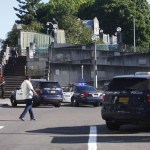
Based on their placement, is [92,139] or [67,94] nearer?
[92,139]

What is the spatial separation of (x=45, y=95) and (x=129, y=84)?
17398 mm

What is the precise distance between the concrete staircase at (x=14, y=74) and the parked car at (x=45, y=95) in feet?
34.2

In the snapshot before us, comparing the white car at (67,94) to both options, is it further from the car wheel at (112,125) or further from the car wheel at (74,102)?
the car wheel at (112,125)

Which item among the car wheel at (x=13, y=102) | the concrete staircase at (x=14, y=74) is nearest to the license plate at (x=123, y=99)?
the car wheel at (x=13, y=102)

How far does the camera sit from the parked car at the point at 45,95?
115 ft

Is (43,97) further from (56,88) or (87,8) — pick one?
(87,8)

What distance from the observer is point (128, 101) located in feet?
57.8

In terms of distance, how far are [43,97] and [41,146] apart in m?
20.6

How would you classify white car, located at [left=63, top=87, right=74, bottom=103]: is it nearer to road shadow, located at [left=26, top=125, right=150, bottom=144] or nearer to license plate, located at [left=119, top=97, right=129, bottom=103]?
road shadow, located at [left=26, top=125, right=150, bottom=144]

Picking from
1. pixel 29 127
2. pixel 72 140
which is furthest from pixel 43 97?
pixel 72 140

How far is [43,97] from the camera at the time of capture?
34844 mm

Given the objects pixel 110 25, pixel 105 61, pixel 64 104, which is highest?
pixel 110 25

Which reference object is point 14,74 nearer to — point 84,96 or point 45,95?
point 84,96

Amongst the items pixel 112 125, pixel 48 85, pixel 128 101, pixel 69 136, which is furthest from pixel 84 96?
pixel 69 136
